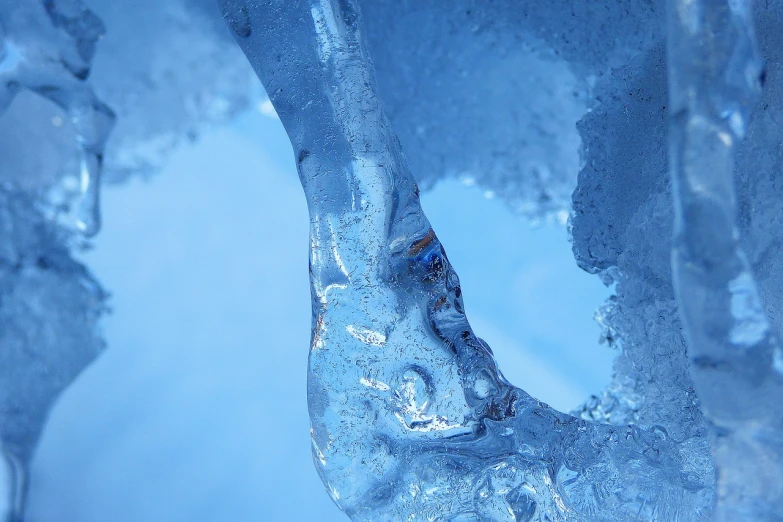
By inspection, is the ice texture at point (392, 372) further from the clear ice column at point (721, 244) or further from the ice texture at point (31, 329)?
the ice texture at point (31, 329)

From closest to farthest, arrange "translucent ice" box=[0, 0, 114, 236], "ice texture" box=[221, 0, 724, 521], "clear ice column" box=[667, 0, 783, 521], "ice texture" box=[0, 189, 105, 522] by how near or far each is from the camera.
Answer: "clear ice column" box=[667, 0, 783, 521], "ice texture" box=[221, 0, 724, 521], "translucent ice" box=[0, 0, 114, 236], "ice texture" box=[0, 189, 105, 522]

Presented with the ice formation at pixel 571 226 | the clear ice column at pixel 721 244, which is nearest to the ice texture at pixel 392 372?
the ice formation at pixel 571 226

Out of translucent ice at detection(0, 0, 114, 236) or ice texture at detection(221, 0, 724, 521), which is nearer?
ice texture at detection(221, 0, 724, 521)

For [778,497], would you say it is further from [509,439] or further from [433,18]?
[433,18]

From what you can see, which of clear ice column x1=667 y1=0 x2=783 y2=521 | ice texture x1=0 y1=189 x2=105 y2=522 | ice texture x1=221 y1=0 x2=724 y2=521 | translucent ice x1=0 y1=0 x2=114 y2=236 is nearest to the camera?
clear ice column x1=667 y1=0 x2=783 y2=521

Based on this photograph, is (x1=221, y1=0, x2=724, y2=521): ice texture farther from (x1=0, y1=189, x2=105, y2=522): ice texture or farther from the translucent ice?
(x1=0, y1=189, x2=105, y2=522): ice texture

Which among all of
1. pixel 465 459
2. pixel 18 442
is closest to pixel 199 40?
pixel 18 442

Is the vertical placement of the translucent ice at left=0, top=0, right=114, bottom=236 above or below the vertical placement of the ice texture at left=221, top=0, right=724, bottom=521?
above

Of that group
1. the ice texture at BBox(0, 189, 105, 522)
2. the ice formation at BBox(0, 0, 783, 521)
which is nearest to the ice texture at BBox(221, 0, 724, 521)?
the ice formation at BBox(0, 0, 783, 521)
